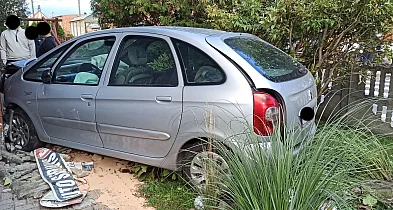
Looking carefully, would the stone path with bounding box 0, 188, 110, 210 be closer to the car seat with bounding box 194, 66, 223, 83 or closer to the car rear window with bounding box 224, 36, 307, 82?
the car seat with bounding box 194, 66, 223, 83

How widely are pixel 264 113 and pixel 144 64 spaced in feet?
4.60

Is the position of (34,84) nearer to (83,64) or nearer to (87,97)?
(83,64)

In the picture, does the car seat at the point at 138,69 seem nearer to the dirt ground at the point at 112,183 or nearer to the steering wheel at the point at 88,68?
the steering wheel at the point at 88,68

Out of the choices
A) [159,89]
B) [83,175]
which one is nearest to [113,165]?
[83,175]

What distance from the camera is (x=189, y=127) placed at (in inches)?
130

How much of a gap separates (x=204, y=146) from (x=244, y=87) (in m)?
0.65

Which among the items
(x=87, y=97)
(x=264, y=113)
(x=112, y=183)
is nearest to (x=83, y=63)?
(x=87, y=97)

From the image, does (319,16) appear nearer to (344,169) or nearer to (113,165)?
(344,169)

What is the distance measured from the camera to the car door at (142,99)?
341 centimetres

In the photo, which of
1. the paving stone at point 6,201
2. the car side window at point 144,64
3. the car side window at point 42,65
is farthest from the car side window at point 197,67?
the paving stone at point 6,201

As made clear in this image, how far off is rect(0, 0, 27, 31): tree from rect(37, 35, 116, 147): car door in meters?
5.27

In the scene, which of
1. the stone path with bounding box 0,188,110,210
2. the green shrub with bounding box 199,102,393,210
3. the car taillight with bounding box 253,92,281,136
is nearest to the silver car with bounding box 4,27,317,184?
the car taillight with bounding box 253,92,281,136

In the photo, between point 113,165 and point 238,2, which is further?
point 238,2

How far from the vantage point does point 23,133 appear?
4.70 m
